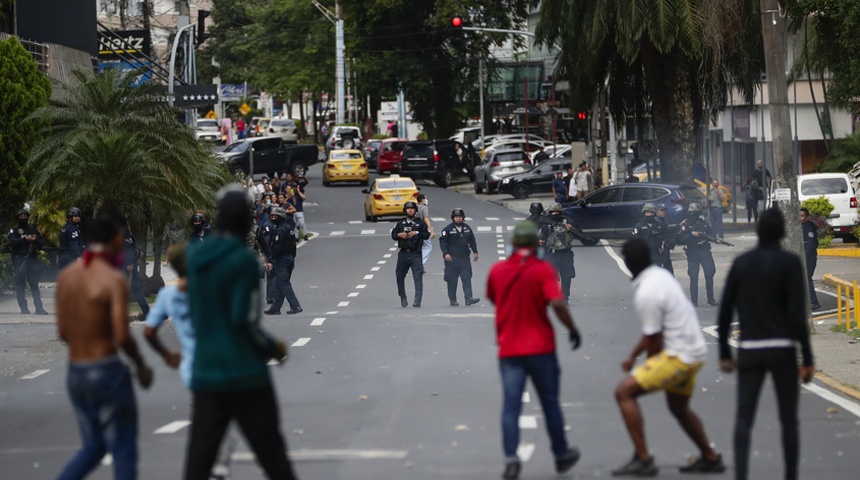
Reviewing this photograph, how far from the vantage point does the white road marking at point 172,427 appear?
10.7 meters

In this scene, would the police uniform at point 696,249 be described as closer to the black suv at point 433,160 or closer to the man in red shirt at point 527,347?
the man in red shirt at point 527,347

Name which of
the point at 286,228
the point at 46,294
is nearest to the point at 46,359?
the point at 286,228

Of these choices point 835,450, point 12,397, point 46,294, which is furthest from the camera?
point 46,294

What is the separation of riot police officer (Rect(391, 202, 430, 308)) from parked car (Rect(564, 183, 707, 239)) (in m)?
12.4

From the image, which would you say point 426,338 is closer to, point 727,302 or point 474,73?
point 727,302

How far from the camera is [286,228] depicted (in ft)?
69.8

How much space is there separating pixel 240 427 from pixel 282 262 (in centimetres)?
1427

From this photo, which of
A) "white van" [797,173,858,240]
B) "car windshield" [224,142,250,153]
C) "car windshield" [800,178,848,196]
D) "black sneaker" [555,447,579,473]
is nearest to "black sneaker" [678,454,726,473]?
"black sneaker" [555,447,579,473]

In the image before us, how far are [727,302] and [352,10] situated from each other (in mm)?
62125

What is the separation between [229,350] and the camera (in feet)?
21.7

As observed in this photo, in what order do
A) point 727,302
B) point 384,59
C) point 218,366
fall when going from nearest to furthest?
point 218,366 < point 727,302 < point 384,59

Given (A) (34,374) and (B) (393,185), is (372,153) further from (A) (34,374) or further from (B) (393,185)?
(A) (34,374)

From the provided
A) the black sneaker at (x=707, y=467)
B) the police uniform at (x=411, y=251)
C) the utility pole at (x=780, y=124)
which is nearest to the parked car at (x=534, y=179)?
the police uniform at (x=411, y=251)

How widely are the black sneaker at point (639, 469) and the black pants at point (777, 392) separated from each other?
2.38ft
